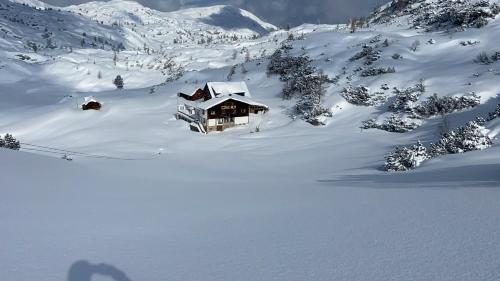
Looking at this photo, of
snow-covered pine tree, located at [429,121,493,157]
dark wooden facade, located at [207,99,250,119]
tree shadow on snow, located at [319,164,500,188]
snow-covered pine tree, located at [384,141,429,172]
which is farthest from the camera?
dark wooden facade, located at [207,99,250,119]

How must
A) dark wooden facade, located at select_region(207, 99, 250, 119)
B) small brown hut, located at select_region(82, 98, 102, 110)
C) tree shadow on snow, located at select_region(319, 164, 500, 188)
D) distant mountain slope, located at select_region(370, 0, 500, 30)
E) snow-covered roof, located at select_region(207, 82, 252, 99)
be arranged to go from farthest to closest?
distant mountain slope, located at select_region(370, 0, 500, 30), small brown hut, located at select_region(82, 98, 102, 110), snow-covered roof, located at select_region(207, 82, 252, 99), dark wooden facade, located at select_region(207, 99, 250, 119), tree shadow on snow, located at select_region(319, 164, 500, 188)

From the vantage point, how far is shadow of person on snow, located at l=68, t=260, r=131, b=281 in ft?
19.5

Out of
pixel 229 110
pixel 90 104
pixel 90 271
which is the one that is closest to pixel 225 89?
pixel 229 110

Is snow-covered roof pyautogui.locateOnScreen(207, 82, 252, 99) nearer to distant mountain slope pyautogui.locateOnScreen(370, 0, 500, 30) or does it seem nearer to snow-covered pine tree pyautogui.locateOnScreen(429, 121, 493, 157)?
snow-covered pine tree pyautogui.locateOnScreen(429, 121, 493, 157)

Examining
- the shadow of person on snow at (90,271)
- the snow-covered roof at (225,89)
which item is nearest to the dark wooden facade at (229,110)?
the snow-covered roof at (225,89)

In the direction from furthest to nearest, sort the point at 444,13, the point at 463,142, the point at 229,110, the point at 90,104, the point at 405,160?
the point at 444,13 → the point at 90,104 → the point at 229,110 → the point at 463,142 → the point at 405,160

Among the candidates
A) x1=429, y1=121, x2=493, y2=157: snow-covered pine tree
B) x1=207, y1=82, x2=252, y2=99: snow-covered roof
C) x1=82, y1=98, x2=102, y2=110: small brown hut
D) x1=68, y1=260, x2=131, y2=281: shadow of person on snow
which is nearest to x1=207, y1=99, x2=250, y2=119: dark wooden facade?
x1=207, y1=82, x2=252, y2=99: snow-covered roof

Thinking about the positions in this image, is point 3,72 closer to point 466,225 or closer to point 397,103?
point 397,103

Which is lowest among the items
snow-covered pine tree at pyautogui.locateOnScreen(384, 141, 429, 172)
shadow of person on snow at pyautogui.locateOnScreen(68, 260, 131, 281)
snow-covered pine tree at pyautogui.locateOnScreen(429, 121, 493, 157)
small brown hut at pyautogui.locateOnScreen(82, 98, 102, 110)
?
snow-covered pine tree at pyautogui.locateOnScreen(384, 141, 429, 172)

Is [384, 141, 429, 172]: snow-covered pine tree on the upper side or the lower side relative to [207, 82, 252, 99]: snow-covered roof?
lower

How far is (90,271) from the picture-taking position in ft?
20.4

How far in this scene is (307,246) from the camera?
279 inches

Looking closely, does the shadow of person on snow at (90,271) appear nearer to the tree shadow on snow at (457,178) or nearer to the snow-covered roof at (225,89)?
the tree shadow on snow at (457,178)

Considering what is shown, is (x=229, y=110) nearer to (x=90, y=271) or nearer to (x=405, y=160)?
(x=405, y=160)
